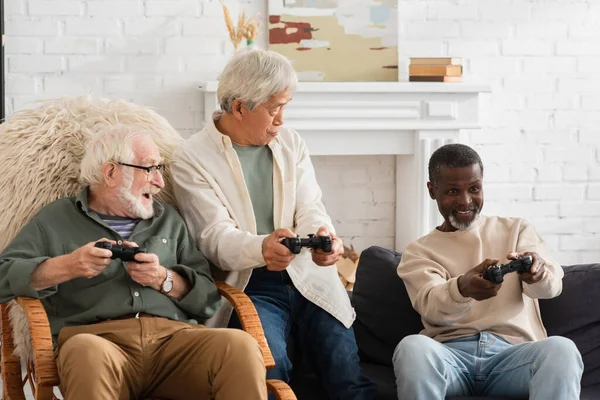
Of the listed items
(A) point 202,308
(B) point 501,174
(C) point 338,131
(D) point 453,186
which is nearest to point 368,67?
(C) point 338,131

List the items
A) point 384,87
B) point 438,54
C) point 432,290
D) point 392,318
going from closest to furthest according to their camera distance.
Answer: point 432,290
point 392,318
point 384,87
point 438,54

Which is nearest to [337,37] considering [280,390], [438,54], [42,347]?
[438,54]

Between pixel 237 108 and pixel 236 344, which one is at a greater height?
pixel 237 108

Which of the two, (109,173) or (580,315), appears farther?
(580,315)

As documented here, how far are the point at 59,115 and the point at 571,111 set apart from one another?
2882 mm

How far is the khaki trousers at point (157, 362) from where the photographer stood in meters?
2.23

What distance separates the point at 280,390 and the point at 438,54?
2732 millimetres

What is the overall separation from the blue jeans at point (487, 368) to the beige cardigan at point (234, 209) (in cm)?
31

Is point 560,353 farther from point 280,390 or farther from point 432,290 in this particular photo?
point 280,390

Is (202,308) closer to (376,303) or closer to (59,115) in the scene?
(376,303)

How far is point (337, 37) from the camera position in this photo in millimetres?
4527

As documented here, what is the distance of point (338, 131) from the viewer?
4.36 m

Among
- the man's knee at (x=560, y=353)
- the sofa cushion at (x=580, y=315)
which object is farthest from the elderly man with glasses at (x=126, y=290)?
the sofa cushion at (x=580, y=315)

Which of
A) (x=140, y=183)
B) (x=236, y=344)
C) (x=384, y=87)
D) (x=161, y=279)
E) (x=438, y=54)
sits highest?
(x=438, y=54)
